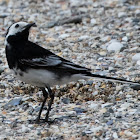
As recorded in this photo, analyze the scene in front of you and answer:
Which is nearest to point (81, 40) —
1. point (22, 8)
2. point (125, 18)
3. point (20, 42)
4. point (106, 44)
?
point (106, 44)

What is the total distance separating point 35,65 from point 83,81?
1.82 metres

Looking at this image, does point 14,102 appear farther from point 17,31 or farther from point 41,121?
point 17,31

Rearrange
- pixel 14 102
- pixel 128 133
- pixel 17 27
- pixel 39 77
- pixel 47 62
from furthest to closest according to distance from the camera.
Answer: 1. pixel 14 102
2. pixel 17 27
3. pixel 47 62
4. pixel 39 77
5. pixel 128 133

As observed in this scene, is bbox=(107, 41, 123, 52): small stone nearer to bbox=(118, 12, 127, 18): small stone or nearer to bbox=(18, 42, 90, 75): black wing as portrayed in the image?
bbox=(118, 12, 127, 18): small stone

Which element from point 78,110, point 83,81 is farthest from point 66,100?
point 83,81

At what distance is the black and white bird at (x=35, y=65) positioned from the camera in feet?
22.4

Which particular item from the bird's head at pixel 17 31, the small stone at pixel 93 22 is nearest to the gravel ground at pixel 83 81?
the small stone at pixel 93 22

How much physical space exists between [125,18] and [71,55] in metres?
2.57

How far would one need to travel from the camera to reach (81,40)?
1080 cm

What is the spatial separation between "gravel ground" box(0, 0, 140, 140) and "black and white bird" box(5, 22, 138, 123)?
0.51m

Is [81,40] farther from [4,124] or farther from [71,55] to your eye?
[4,124]

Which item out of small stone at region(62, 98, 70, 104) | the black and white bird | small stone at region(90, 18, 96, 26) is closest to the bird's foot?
the black and white bird

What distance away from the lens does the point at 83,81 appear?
8.49 metres

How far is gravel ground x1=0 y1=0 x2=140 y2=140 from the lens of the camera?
22.1 feet
